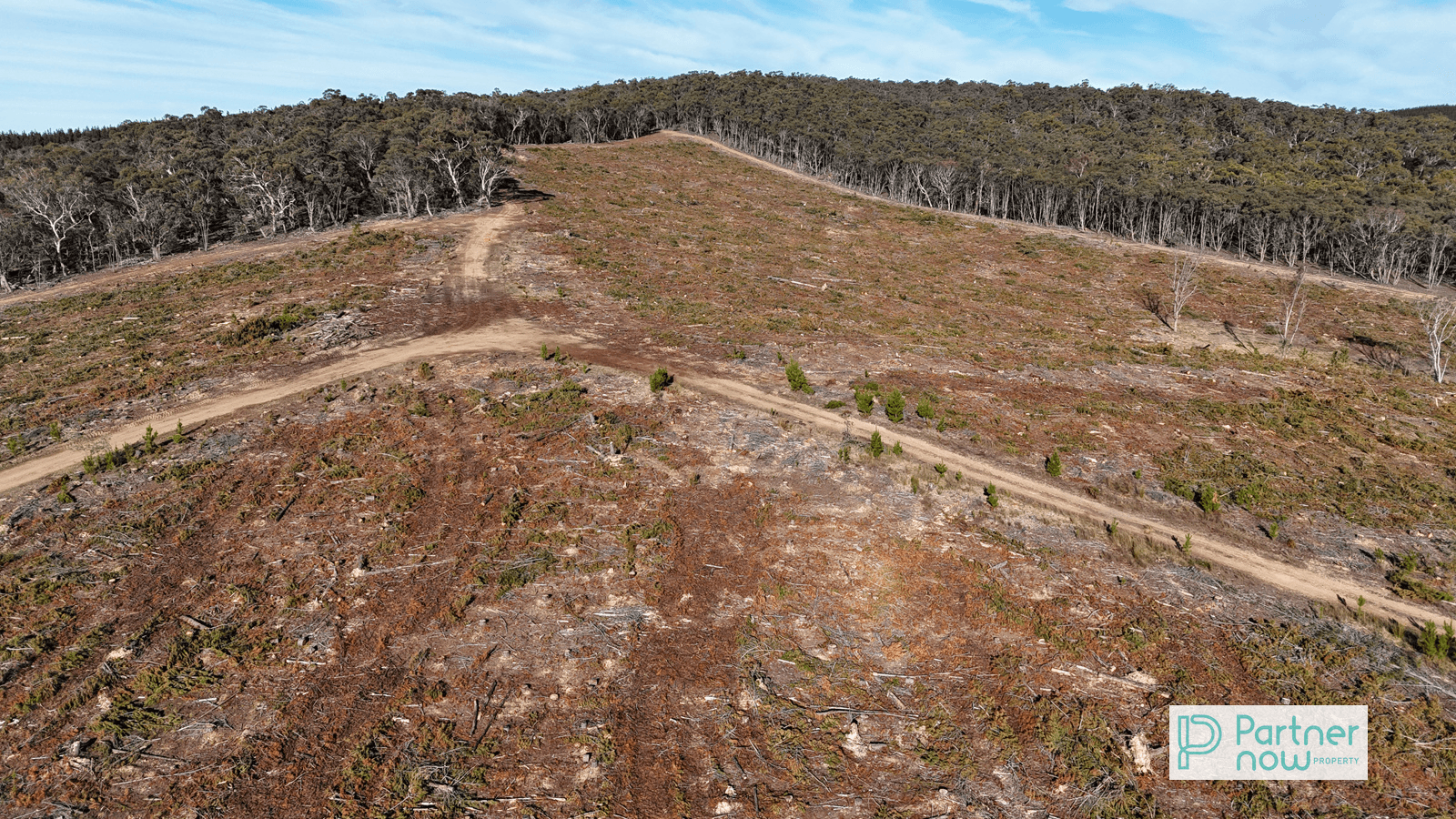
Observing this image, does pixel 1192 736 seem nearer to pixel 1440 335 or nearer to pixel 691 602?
pixel 691 602

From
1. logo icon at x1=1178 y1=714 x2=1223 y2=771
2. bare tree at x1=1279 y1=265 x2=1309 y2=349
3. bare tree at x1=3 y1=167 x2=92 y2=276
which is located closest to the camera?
logo icon at x1=1178 y1=714 x2=1223 y2=771

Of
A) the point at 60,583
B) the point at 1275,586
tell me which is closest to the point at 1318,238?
the point at 1275,586

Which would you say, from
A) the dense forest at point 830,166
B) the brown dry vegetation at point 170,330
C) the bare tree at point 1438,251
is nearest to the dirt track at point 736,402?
the brown dry vegetation at point 170,330

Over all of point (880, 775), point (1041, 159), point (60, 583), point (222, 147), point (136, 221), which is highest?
point (1041, 159)

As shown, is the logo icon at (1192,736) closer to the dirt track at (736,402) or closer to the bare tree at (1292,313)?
the dirt track at (736,402)

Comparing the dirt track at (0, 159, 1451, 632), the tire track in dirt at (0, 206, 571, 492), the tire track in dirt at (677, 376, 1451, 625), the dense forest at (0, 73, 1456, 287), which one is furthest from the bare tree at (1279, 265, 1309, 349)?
the tire track in dirt at (0, 206, 571, 492)

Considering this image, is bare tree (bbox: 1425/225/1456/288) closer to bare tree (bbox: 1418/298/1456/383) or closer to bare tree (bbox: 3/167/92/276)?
bare tree (bbox: 1418/298/1456/383)

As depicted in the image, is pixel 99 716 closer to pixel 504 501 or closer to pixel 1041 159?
pixel 504 501
